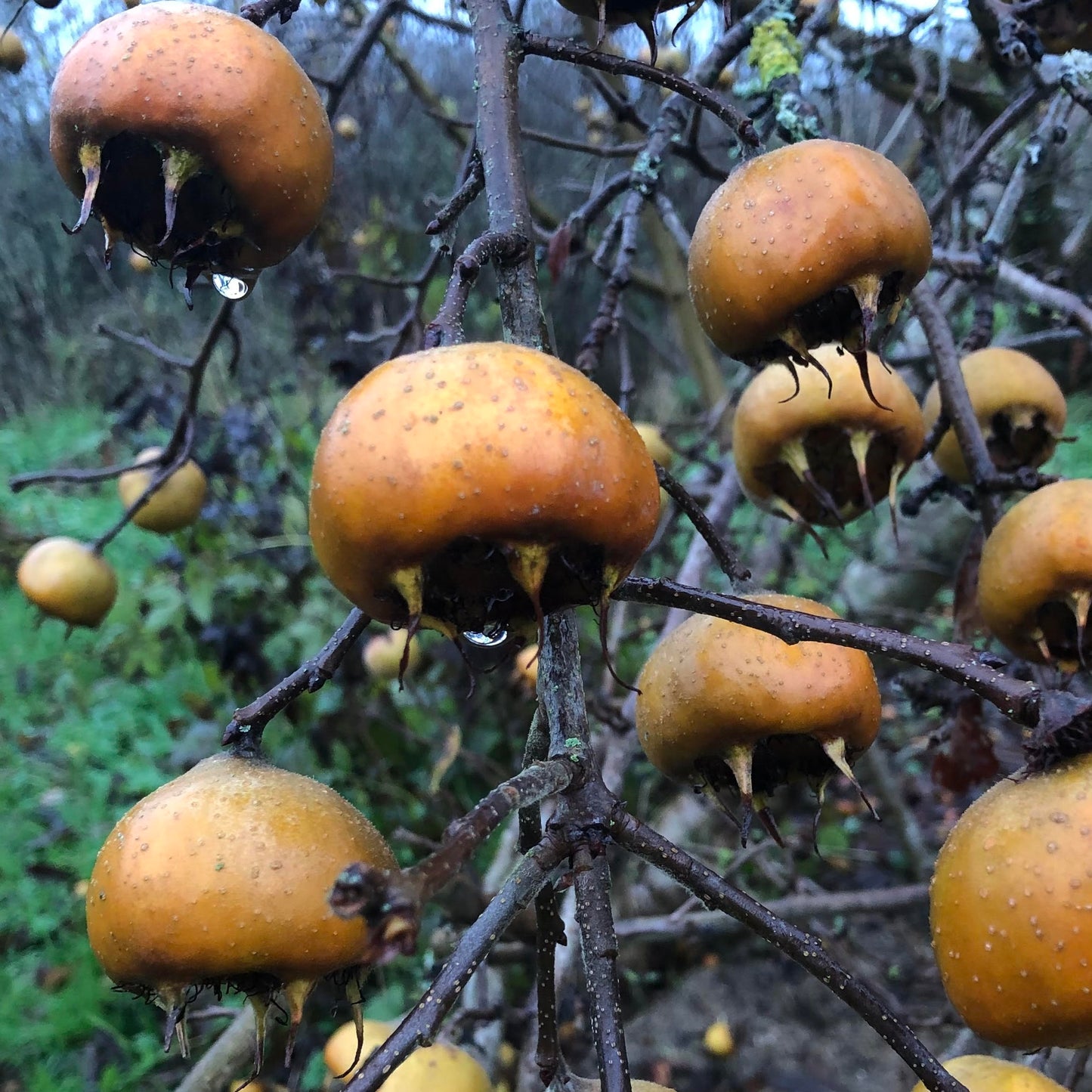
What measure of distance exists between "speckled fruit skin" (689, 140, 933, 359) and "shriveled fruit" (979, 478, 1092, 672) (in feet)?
1.59

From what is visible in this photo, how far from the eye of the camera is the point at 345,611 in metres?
4.52

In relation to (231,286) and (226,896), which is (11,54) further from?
(226,896)

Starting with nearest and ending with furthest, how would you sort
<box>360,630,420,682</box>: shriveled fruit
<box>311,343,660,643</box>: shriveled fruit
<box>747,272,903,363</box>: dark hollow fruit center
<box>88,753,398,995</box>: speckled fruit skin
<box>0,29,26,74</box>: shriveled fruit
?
<box>311,343,660,643</box>: shriveled fruit, <box>88,753,398,995</box>: speckled fruit skin, <box>747,272,903,363</box>: dark hollow fruit center, <box>0,29,26,74</box>: shriveled fruit, <box>360,630,420,682</box>: shriveled fruit

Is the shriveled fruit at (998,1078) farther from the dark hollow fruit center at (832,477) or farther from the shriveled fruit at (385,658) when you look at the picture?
the shriveled fruit at (385,658)

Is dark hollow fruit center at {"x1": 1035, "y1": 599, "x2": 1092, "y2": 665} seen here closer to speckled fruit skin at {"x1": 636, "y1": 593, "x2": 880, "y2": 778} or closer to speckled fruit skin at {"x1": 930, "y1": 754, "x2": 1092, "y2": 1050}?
speckled fruit skin at {"x1": 636, "y1": 593, "x2": 880, "y2": 778}

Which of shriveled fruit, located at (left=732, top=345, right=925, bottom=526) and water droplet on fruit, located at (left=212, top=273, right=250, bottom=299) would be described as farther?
shriveled fruit, located at (left=732, top=345, right=925, bottom=526)

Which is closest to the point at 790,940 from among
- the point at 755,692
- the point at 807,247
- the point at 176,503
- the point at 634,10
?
the point at 755,692

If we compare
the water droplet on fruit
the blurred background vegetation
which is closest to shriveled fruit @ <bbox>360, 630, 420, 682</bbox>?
the blurred background vegetation

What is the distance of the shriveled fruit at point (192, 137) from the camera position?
1.11 meters

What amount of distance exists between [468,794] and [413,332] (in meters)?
2.72

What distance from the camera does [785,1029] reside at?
3.48 metres

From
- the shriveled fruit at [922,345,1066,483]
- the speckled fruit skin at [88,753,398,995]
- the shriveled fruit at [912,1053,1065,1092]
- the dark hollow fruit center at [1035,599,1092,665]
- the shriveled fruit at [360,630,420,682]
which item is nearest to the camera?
the speckled fruit skin at [88,753,398,995]

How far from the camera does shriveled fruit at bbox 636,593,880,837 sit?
1.18 meters

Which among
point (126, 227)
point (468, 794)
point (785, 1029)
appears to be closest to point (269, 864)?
point (126, 227)
